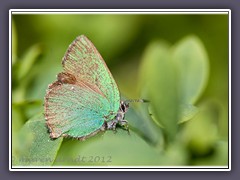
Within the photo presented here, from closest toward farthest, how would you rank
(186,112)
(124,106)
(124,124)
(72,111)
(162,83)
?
(162,83), (186,112), (124,124), (124,106), (72,111)

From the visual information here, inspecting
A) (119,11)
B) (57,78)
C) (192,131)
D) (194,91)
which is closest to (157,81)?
(192,131)

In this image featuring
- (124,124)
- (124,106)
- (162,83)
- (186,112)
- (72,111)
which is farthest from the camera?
(72,111)

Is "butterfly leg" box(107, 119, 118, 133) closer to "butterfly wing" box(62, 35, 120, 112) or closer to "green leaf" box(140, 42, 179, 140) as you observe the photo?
"butterfly wing" box(62, 35, 120, 112)

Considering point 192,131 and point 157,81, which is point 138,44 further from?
point 157,81

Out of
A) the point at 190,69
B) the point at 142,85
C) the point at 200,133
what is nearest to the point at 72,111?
the point at 142,85

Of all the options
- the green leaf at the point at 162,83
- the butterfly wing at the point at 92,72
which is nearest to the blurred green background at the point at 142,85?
the green leaf at the point at 162,83

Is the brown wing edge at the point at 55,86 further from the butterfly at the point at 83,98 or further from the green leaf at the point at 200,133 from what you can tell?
the green leaf at the point at 200,133

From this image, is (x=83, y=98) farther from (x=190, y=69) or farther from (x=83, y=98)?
(x=190, y=69)
